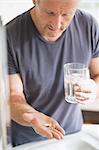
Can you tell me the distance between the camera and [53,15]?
955 mm

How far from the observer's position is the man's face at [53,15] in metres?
0.92

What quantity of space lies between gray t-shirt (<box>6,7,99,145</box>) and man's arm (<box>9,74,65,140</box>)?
44 millimetres

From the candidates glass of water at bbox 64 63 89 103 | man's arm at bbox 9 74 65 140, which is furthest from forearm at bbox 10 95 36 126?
glass of water at bbox 64 63 89 103

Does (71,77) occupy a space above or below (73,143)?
above

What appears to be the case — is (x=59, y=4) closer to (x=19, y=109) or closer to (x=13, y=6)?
(x=19, y=109)

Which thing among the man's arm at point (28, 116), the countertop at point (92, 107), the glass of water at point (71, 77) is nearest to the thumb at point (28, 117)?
the man's arm at point (28, 116)

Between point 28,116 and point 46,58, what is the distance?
26cm

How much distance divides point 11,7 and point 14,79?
88 centimetres

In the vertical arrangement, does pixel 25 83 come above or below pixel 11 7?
below

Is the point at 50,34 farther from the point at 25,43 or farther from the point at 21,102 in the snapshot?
the point at 21,102

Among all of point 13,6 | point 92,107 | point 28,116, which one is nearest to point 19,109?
point 28,116

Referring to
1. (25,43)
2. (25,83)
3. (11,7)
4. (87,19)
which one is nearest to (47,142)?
(25,83)

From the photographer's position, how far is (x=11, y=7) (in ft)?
5.92

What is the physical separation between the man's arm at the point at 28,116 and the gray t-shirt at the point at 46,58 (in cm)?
4
